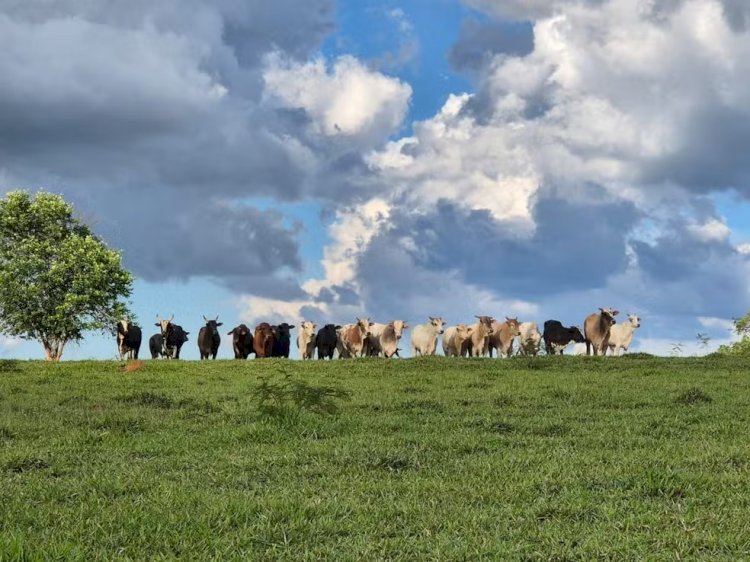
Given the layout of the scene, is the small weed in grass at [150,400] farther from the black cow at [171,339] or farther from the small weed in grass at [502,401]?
the black cow at [171,339]

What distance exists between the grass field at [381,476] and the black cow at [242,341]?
80.6 ft

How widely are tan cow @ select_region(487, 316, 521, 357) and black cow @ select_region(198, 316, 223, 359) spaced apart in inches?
548

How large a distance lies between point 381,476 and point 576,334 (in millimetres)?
37201

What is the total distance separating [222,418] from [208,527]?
7336mm

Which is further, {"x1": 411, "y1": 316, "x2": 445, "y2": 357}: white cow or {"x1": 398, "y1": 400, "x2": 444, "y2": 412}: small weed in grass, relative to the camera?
{"x1": 411, "y1": 316, "x2": 445, "y2": 357}: white cow

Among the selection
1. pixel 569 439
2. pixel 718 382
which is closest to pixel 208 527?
pixel 569 439

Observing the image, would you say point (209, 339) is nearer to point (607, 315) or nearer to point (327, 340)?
point (327, 340)

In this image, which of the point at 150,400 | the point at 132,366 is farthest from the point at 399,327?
the point at 150,400

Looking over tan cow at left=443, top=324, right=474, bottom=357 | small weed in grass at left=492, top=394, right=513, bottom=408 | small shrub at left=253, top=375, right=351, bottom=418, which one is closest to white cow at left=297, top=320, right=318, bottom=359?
tan cow at left=443, top=324, right=474, bottom=357

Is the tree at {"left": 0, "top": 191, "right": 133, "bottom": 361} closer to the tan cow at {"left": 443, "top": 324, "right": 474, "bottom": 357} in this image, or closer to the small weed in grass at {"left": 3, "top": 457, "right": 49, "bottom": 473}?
the tan cow at {"left": 443, "top": 324, "right": 474, "bottom": 357}

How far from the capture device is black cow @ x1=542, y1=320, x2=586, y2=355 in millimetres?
43797

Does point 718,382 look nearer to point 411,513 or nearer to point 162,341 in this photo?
point 411,513

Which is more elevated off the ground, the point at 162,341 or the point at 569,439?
the point at 162,341

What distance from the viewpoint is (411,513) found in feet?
24.0
